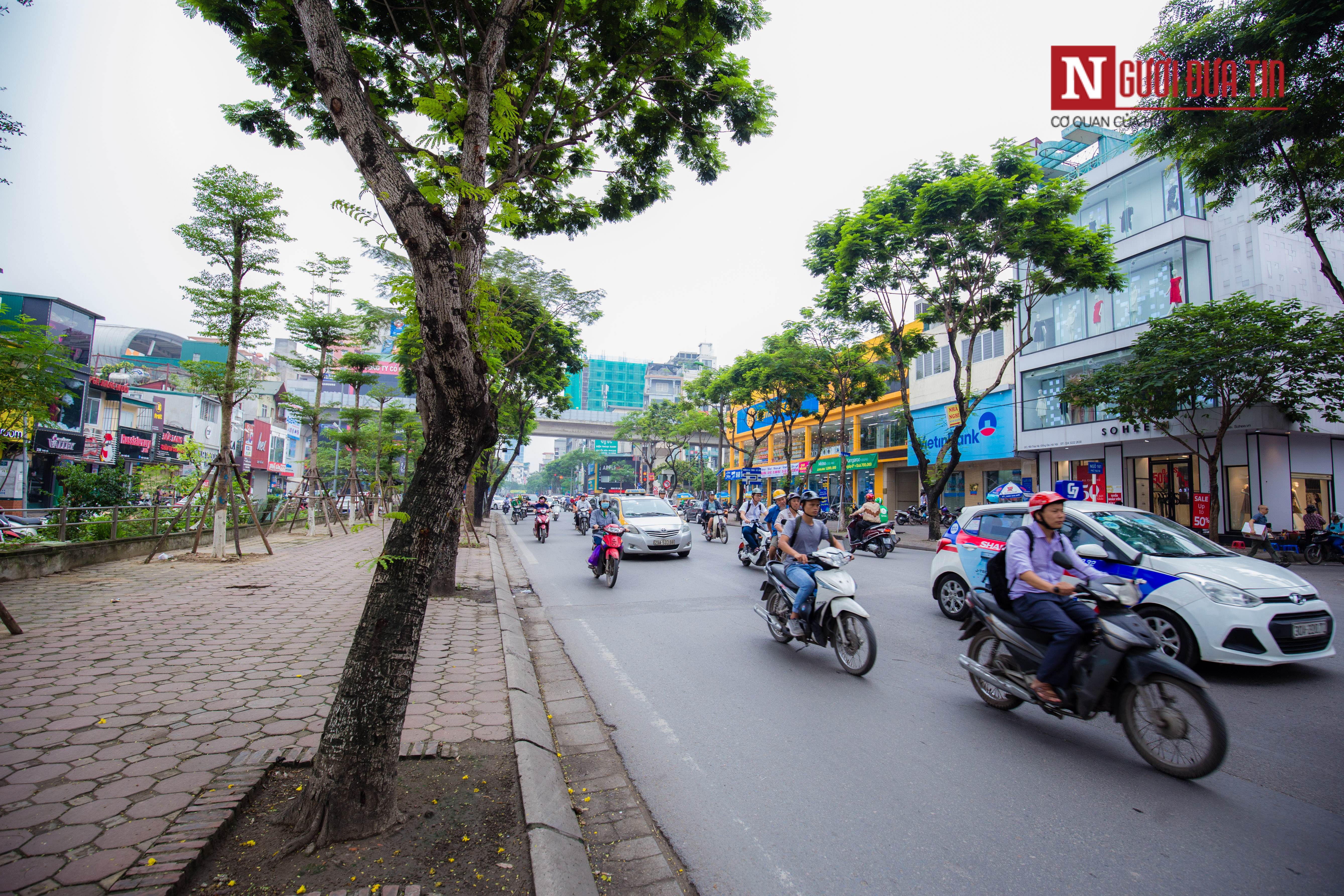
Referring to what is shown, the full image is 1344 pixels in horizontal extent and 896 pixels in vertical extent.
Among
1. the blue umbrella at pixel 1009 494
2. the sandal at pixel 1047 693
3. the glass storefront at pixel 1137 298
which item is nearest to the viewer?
the sandal at pixel 1047 693

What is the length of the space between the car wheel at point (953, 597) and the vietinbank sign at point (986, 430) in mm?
19081

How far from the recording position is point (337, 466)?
1887 inches

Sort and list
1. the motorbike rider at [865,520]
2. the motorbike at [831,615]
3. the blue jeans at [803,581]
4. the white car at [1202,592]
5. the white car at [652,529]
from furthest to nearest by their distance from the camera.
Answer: the motorbike rider at [865,520] < the white car at [652,529] < the blue jeans at [803,581] < the motorbike at [831,615] < the white car at [1202,592]

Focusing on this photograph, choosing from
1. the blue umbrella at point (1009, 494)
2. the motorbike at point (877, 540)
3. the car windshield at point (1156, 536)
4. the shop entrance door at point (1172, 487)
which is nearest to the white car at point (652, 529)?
the motorbike at point (877, 540)

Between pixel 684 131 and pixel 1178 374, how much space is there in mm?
14958

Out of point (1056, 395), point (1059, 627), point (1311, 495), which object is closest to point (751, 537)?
point (1059, 627)

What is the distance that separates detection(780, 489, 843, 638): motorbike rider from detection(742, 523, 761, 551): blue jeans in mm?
6196

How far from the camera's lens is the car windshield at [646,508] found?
15148mm

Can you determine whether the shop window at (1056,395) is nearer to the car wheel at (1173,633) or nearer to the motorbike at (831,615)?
the car wheel at (1173,633)

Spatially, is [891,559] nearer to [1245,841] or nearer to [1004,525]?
[1004,525]

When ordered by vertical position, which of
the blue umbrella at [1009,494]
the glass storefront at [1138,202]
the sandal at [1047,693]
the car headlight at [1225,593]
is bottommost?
the sandal at [1047,693]

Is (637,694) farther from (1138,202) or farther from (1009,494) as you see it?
(1138,202)

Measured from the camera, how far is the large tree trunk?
252 cm

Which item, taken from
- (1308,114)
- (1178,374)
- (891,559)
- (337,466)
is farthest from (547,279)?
(337,466)
